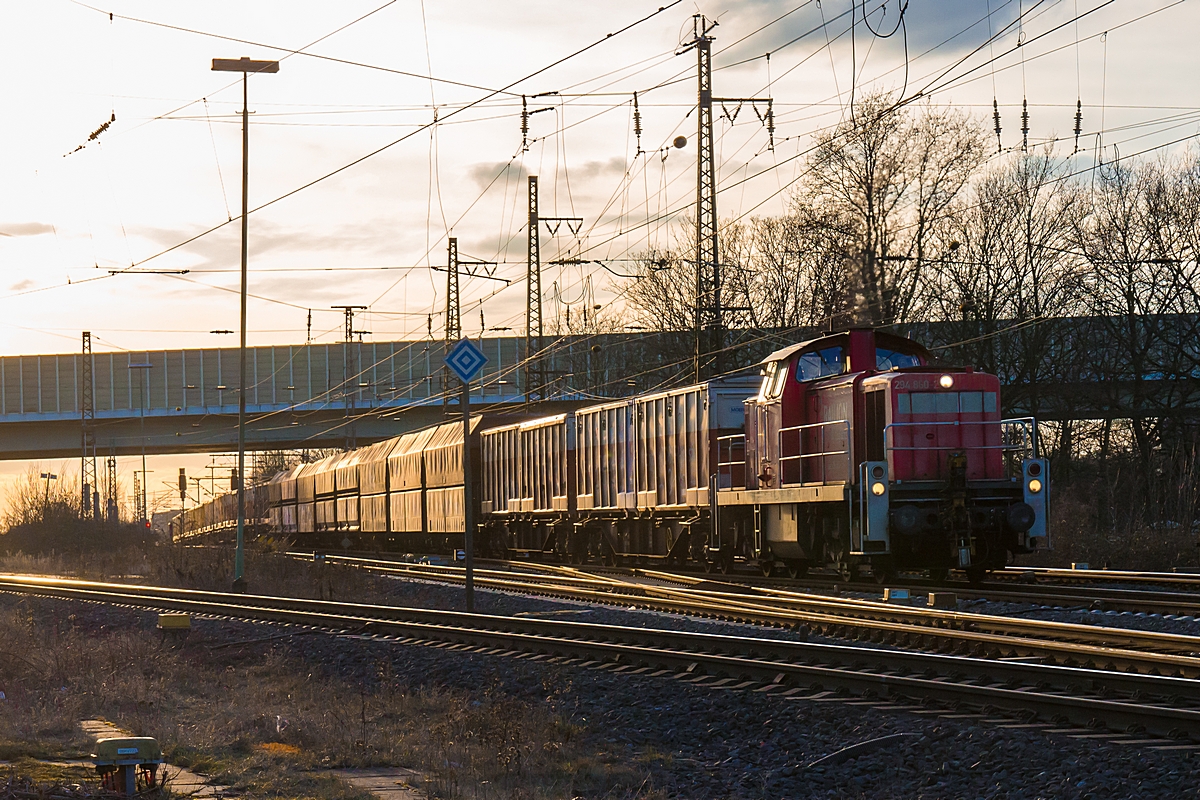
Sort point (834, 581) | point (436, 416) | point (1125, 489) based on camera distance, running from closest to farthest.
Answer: point (834, 581), point (1125, 489), point (436, 416)

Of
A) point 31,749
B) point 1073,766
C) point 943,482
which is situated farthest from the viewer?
point 943,482

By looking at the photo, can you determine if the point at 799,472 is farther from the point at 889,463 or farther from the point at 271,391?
the point at 271,391

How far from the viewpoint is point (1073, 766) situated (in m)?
7.79

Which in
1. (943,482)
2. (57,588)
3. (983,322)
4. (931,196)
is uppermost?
(931,196)

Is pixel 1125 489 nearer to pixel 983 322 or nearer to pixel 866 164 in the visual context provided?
pixel 983 322

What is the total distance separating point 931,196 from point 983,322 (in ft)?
15.5

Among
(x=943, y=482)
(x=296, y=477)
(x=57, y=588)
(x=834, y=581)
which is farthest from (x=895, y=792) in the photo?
(x=296, y=477)

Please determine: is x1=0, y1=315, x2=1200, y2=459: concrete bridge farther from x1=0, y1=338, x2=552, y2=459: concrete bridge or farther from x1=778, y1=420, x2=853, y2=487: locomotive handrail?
x1=778, y1=420, x2=853, y2=487: locomotive handrail

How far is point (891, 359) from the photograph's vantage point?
63.3 ft

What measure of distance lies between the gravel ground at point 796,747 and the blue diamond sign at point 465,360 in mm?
4870

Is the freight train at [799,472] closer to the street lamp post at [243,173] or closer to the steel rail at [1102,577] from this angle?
the steel rail at [1102,577]

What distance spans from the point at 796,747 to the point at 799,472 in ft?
35.9

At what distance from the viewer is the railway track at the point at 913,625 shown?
36.8 feet

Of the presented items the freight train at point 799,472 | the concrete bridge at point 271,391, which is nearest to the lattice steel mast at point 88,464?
the concrete bridge at point 271,391
